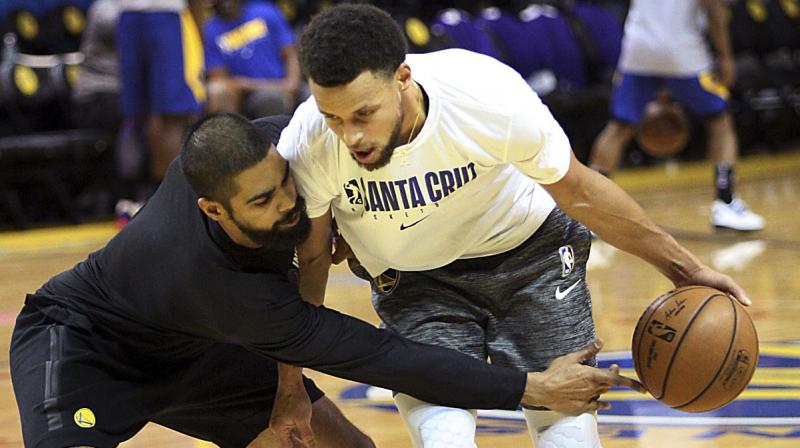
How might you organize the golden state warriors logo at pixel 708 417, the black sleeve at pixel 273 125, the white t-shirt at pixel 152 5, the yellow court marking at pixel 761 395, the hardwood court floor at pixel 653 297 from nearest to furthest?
the black sleeve at pixel 273 125
the golden state warriors logo at pixel 708 417
the hardwood court floor at pixel 653 297
the yellow court marking at pixel 761 395
the white t-shirt at pixel 152 5

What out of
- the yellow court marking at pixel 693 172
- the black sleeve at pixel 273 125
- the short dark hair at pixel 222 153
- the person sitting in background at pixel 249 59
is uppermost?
the short dark hair at pixel 222 153

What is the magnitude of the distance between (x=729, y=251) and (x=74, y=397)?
437 centimetres

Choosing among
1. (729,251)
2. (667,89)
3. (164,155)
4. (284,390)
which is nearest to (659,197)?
(667,89)

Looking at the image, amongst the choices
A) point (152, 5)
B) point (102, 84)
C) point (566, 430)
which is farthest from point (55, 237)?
point (566, 430)

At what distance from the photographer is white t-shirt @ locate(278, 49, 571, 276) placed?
9.47ft

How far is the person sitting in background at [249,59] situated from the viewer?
8.92 meters

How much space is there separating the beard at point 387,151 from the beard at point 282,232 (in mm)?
177

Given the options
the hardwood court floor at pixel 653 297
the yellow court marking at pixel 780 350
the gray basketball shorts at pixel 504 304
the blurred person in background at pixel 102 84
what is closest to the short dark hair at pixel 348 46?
the gray basketball shorts at pixel 504 304

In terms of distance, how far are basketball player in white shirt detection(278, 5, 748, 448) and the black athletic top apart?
10cm

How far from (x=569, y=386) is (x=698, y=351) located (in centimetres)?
32

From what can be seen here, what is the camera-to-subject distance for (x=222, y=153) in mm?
2807

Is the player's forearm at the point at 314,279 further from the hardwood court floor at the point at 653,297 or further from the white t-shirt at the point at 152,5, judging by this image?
A: the white t-shirt at the point at 152,5

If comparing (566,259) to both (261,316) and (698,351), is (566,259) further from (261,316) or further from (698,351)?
(261,316)

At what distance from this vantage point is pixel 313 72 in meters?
2.74
